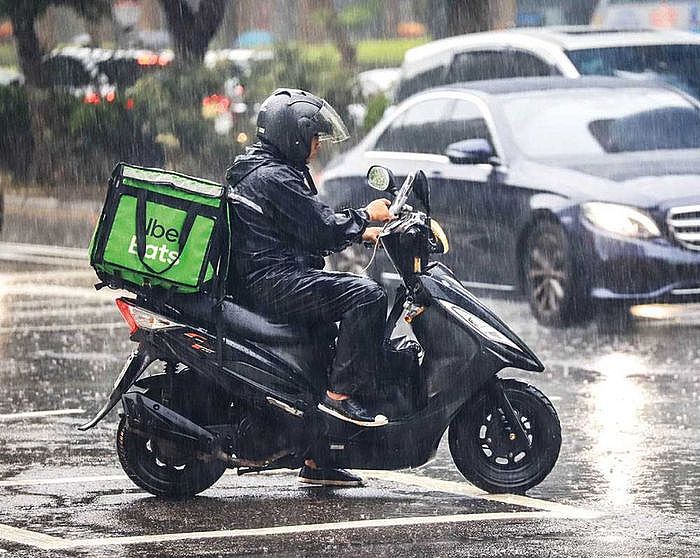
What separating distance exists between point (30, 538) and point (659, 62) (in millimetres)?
12775

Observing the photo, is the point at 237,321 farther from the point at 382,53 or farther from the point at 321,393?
the point at 382,53

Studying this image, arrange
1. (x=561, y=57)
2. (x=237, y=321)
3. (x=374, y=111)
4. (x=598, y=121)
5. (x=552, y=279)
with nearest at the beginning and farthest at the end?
(x=237, y=321)
(x=552, y=279)
(x=598, y=121)
(x=561, y=57)
(x=374, y=111)

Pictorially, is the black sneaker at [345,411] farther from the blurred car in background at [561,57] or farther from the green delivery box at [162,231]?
the blurred car in background at [561,57]

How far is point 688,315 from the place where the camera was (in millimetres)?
15156

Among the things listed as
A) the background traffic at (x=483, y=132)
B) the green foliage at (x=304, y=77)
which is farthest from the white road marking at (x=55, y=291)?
the green foliage at (x=304, y=77)

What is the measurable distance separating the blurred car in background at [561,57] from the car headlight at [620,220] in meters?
4.91

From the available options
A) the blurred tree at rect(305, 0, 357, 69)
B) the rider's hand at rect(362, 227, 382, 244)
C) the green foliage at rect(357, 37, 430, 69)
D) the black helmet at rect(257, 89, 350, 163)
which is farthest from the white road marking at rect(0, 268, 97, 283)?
the green foliage at rect(357, 37, 430, 69)

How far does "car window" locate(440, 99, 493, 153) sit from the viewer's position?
1538 cm

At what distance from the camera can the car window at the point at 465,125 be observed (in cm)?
1538

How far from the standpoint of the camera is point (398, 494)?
880 cm

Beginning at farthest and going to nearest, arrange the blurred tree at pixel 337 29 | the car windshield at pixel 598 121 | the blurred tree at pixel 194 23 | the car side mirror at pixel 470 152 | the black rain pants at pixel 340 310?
the blurred tree at pixel 337 29, the blurred tree at pixel 194 23, the car windshield at pixel 598 121, the car side mirror at pixel 470 152, the black rain pants at pixel 340 310

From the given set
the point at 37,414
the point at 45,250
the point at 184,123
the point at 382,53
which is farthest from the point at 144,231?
the point at 382,53

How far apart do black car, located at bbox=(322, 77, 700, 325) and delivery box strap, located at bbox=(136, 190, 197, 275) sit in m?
5.95

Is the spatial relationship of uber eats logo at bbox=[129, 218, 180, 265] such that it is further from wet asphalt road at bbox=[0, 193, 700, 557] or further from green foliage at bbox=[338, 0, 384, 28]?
green foliage at bbox=[338, 0, 384, 28]
